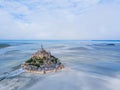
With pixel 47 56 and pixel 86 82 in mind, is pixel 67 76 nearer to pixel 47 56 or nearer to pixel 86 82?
pixel 86 82

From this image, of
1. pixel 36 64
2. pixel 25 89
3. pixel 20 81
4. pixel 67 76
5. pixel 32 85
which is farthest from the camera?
pixel 36 64

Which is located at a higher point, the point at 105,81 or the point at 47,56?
the point at 47,56

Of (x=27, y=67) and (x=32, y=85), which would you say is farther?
(x=27, y=67)

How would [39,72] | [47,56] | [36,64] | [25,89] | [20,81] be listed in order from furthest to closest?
[47,56], [36,64], [39,72], [20,81], [25,89]

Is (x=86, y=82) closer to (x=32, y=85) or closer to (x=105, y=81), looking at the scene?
(x=105, y=81)

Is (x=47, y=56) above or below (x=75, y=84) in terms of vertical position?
above

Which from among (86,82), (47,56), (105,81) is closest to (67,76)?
(86,82)

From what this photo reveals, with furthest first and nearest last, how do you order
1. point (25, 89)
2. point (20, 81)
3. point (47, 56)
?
point (47, 56)
point (20, 81)
point (25, 89)

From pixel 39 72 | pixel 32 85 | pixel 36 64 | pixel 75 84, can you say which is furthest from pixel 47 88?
pixel 36 64

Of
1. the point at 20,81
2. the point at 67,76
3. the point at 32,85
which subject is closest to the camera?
the point at 32,85
